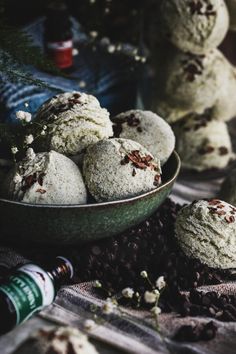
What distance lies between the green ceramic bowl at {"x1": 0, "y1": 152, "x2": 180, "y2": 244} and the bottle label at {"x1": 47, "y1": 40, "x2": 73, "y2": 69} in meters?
0.54

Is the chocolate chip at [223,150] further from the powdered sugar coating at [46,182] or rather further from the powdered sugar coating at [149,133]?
the powdered sugar coating at [46,182]

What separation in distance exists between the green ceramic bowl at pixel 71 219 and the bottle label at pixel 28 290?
0.26 ft

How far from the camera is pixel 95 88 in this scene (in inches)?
59.7

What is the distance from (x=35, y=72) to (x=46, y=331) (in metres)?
0.78

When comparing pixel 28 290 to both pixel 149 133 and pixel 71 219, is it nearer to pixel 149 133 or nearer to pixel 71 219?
pixel 71 219

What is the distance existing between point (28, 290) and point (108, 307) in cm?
12

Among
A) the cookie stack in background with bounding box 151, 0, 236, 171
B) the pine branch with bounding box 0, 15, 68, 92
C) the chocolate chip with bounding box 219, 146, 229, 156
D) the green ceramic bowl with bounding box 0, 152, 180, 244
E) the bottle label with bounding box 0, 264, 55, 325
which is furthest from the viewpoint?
the chocolate chip with bounding box 219, 146, 229, 156

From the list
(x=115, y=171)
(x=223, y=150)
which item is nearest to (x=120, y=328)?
(x=115, y=171)

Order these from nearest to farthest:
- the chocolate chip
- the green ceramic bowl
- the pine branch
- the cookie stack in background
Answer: the green ceramic bowl
the pine branch
the cookie stack in background
the chocolate chip

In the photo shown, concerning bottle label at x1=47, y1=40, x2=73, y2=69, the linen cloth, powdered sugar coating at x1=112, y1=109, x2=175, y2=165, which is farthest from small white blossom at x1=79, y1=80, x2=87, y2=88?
the linen cloth

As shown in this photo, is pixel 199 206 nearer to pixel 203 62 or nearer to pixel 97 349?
pixel 97 349

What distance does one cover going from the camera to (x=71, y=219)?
0.95 meters

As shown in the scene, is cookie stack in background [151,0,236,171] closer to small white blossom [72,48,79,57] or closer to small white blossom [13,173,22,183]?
small white blossom [72,48,79,57]

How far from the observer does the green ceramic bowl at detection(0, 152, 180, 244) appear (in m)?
0.93
